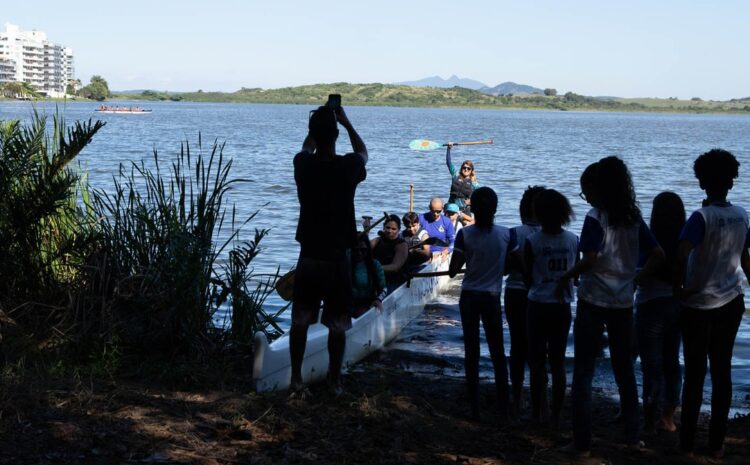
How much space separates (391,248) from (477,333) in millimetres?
5051

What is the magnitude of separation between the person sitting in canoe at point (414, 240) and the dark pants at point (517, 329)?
6.28 m

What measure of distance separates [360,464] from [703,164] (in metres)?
2.79

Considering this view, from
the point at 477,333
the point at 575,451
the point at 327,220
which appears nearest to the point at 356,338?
the point at 477,333

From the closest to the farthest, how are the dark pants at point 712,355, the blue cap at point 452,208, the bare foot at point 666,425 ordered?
the dark pants at point 712,355
the bare foot at point 666,425
the blue cap at point 452,208

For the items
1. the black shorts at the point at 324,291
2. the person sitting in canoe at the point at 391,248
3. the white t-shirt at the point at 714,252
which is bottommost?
the person sitting in canoe at the point at 391,248

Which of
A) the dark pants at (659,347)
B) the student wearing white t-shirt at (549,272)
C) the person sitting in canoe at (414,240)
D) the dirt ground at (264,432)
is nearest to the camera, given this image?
the dirt ground at (264,432)

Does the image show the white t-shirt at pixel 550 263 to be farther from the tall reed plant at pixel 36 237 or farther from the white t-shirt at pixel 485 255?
the tall reed plant at pixel 36 237

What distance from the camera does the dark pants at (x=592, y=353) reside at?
6.02 metres

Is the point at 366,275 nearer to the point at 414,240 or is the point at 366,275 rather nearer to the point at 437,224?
the point at 414,240

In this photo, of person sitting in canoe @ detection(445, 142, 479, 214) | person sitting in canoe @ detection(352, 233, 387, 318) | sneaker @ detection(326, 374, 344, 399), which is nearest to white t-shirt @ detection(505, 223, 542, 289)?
person sitting in canoe @ detection(352, 233, 387, 318)

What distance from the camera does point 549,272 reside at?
21.8 ft

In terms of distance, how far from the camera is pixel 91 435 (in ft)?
18.7

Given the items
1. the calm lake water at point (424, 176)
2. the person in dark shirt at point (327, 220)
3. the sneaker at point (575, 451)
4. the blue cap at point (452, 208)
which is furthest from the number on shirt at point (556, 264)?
the blue cap at point (452, 208)

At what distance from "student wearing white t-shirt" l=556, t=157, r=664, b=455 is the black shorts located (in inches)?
63.5
